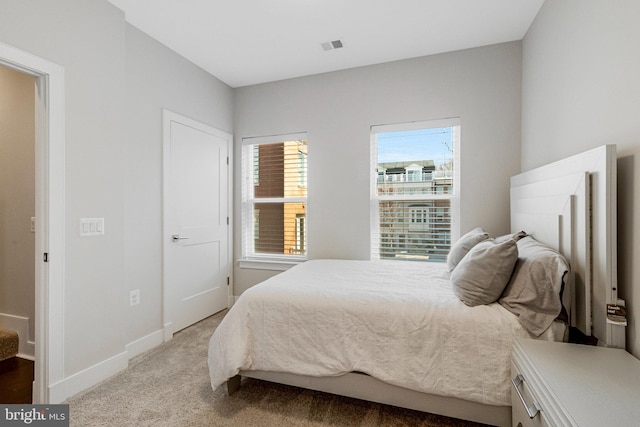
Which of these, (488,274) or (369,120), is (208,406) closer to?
(488,274)

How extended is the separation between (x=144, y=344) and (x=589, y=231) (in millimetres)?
3250

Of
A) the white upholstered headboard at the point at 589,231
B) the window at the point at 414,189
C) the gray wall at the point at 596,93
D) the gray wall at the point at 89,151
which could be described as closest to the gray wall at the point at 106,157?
the gray wall at the point at 89,151

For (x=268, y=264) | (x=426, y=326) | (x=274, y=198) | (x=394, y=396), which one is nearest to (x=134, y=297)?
(x=268, y=264)

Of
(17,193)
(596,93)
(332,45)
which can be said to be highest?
(332,45)

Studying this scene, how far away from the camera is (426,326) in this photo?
163cm

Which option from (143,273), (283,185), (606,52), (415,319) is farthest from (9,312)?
(606,52)

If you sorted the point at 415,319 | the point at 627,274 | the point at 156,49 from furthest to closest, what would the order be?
the point at 156,49
the point at 415,319
the point at 627,274

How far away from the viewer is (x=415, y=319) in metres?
1.66

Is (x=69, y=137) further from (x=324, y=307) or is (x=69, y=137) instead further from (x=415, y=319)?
(x=415, y=319)

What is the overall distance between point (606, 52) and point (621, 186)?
0.67 m

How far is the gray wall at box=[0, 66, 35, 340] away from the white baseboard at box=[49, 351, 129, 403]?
865 millimetres

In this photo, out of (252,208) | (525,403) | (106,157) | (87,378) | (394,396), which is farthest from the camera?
(252,208)

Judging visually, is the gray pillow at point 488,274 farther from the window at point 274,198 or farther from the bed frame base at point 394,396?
the window at point 274,198

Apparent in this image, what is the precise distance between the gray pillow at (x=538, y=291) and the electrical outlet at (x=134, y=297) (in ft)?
9.04
